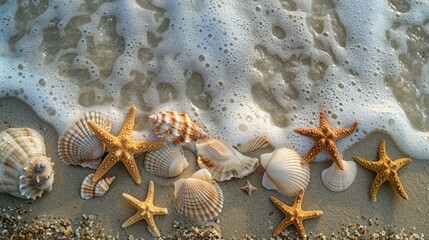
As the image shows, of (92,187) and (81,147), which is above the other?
(81,147)

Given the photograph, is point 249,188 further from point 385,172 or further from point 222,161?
point 385,172

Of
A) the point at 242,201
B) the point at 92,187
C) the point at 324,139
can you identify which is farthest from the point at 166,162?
the point at 324,139

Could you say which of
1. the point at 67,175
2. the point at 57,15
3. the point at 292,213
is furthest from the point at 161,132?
the point at 57,15

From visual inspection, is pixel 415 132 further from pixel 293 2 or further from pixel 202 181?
pixel 202 181

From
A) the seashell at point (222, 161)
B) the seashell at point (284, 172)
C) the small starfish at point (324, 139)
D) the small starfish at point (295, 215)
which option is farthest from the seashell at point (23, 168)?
the small starfish at point (324, 139)

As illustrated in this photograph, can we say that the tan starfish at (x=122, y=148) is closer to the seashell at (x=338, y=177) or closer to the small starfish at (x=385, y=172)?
the seashell at (x=338, y=177)

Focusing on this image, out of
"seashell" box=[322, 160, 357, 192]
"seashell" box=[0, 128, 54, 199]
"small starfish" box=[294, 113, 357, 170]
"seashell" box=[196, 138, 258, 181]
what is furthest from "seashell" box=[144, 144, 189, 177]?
"seashell" box=[322, 160, 357, 192]
